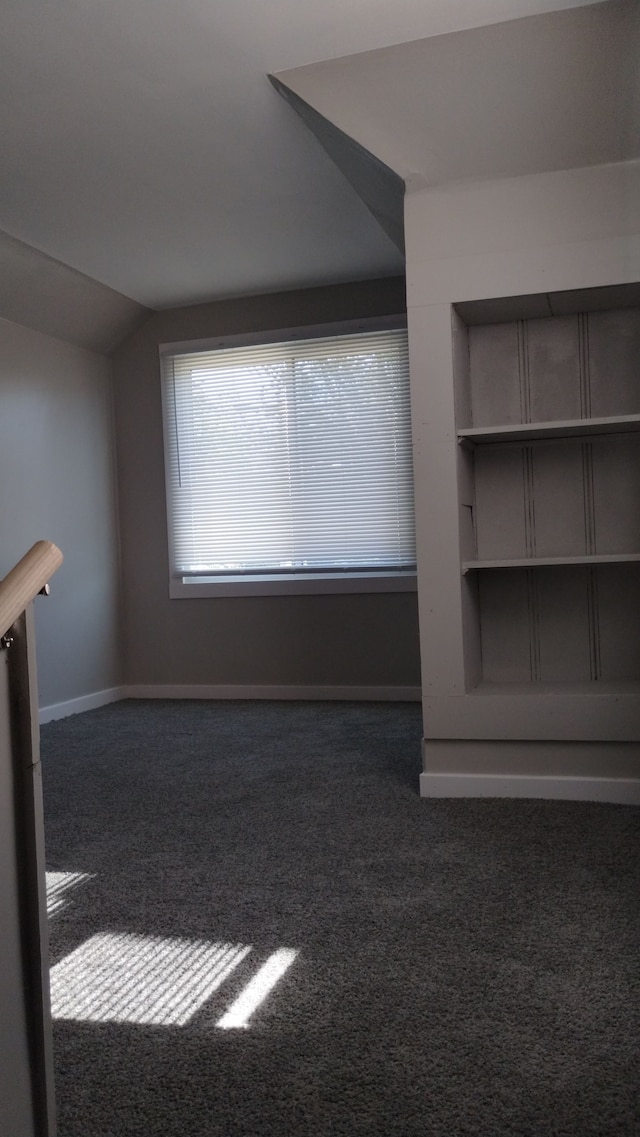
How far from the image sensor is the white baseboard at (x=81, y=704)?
5.07 meters

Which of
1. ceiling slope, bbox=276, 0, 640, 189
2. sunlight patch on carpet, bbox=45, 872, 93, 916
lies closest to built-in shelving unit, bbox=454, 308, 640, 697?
ceiling slope, bbox=276, 0, 640, 189

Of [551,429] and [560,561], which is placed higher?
[551,429]

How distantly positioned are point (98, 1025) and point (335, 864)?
92cm

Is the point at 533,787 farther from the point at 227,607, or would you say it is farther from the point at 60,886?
the point at 227,607

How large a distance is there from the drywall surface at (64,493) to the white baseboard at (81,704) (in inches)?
1.6

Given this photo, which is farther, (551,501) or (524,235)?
(551,501)

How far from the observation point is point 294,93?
10.1 ft

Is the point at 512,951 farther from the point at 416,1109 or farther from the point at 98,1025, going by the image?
the point at 98,1025

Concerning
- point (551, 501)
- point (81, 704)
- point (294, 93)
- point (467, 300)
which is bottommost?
point (81, 704)

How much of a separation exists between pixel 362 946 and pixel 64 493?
154 inches

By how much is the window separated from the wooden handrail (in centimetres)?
409

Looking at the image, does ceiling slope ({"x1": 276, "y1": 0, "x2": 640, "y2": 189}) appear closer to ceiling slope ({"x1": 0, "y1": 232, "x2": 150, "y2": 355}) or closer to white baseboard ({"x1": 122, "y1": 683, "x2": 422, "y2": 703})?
ceiling slope ({"x1": 0, "y1": 232, "x2": 150, "y2": 355})

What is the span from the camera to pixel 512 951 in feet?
6.12

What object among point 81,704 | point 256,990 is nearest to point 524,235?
point 256,990
